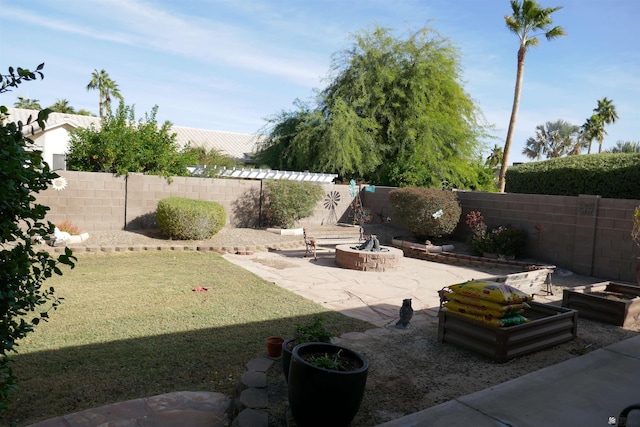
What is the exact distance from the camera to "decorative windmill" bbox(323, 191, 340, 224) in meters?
16.5

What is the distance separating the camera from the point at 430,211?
1291 cm

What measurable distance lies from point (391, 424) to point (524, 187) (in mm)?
13695

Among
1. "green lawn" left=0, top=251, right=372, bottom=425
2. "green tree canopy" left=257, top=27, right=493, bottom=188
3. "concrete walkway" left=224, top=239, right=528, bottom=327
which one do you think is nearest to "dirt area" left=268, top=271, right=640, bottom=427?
"green lawn" left=0, top=251, right=372, bottom=425

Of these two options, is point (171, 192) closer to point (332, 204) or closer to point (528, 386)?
point (332, 204)

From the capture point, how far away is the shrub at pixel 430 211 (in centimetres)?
1291

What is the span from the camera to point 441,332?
5.58 metres

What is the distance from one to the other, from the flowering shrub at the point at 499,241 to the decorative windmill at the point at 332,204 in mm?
5669

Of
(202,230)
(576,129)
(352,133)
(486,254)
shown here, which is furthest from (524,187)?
(576,129)

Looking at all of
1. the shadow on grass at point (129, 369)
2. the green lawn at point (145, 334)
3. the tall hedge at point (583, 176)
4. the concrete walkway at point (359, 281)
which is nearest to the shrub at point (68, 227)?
the green lawn at point (145, 334)

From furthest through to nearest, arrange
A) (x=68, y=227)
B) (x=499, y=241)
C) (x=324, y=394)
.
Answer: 1. (x=499, y=241)
2. (x=68, y=227)
3. (x=324, y=394)

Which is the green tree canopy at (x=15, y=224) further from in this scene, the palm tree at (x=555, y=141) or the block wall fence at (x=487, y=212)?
the palm tree at (x=555, y=141)

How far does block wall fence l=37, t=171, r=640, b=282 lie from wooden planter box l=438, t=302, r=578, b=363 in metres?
5.42

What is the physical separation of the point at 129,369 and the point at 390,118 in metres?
17.9

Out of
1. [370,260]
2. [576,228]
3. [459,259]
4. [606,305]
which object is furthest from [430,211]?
[606,305]
